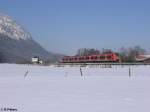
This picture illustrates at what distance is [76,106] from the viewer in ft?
33.8

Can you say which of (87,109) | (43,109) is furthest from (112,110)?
(43,109)

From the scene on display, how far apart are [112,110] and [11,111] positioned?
270 cm

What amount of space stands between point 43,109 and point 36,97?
2.57 metres

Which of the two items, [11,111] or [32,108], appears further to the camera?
[32,108]

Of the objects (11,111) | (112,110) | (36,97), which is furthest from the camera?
(36,97)

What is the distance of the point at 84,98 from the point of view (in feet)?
40.0

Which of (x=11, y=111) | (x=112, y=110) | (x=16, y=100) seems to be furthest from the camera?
(x=16, y=100)

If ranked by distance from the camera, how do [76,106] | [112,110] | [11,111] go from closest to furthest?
[11,111] → [112,110] → [76,106]

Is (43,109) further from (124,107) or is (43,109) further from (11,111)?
(124,107)

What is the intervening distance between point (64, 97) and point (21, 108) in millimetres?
2863

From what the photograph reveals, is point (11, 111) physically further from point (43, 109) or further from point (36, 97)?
point (36, 97)

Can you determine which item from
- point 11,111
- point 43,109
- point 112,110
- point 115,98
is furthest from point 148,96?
point 11,111

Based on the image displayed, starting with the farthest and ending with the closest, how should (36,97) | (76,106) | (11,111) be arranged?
(36,97), (76,106), (11,111)

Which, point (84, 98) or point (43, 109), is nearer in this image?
point (43, 109)
